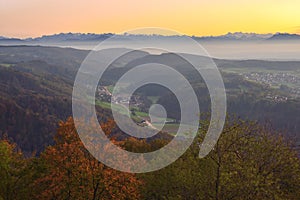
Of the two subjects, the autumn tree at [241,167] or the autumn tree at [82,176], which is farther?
the autumn tree at [82,176]

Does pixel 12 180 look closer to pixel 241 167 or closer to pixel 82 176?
pixel 82 176

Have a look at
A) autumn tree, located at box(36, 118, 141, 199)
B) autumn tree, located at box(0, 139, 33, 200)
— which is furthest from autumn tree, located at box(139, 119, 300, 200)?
autumn tree, located at box(0, 139, 33, 200)

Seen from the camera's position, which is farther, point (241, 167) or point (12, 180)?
point (12, 180)

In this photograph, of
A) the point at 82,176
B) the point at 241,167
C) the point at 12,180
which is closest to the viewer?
the point at 241,167

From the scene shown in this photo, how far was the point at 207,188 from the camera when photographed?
24078mm

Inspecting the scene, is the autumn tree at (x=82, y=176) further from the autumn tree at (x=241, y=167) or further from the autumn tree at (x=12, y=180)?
the autumn tree at (x=241, y=167)

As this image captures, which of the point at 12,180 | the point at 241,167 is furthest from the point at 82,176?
the point at 241,167

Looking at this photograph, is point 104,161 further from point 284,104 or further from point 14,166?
point 284,104

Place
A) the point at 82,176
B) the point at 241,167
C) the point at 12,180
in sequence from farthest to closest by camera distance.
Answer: the point at 12,180, the point at 82,176, the point at 241,167

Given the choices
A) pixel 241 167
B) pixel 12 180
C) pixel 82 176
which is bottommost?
pixel 12 180

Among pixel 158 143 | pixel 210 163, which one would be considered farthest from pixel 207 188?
pixel 158 143

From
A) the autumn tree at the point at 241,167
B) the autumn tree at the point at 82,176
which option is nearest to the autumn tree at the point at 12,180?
the autumn tree at the point at 82,176

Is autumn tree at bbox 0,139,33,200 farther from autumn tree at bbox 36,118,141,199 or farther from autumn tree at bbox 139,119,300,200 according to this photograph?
autumn tree at bbox 139,119,300,200

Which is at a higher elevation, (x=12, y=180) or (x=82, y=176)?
(x=82, y=176)
